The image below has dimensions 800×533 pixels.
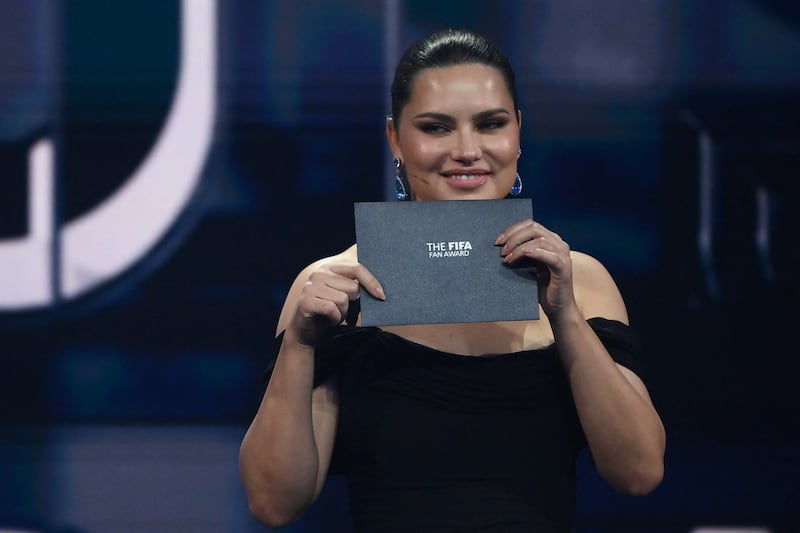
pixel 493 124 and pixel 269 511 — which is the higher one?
pixel 493 124

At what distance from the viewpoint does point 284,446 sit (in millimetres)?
1317

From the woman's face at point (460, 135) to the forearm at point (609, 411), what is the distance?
22 centimetres

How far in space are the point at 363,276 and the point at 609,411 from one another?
348mm

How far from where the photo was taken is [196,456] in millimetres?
2256

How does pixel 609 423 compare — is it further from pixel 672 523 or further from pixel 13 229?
pixel 13 229

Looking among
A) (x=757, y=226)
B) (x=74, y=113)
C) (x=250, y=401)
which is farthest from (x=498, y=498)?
(x=74, y=113)

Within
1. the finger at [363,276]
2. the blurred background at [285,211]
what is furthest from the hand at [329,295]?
the blurred background at [285,211]

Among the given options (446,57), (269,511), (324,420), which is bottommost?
(269,511)

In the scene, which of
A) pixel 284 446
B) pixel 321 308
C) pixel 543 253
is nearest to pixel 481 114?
pixel 543 253

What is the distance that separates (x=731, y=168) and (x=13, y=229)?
1.53 meters

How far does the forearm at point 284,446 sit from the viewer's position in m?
1.29

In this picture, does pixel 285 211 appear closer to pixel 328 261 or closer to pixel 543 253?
pixel 328 261

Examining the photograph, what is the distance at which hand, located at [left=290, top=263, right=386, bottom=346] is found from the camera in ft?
4.03

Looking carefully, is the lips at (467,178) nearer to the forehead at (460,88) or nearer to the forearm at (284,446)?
the forehead at (460,88)
